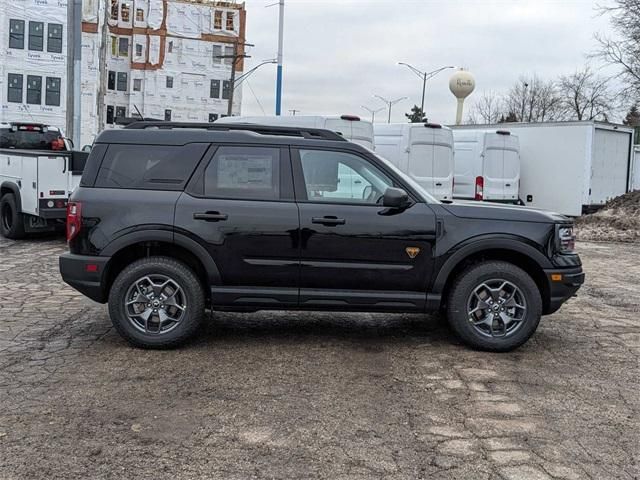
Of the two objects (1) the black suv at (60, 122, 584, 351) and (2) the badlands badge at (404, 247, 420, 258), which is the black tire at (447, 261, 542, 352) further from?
(2) the badlands badge at (404, 247, 420, 258)

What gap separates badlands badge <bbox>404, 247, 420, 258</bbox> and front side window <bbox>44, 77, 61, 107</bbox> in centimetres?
4121

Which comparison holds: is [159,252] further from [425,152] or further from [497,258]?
[425,152]

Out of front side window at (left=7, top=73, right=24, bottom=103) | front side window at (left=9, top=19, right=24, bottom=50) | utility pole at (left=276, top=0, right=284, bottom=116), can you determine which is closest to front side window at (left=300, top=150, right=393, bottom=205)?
utility pole at (left=276, top=0, right=284, bottom=116)

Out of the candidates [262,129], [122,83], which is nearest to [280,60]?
[262,129]

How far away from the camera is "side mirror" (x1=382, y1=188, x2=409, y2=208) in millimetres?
5688

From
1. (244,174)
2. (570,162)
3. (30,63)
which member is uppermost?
(30,63)

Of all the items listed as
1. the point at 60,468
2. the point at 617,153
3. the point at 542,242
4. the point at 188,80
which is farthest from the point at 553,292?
the point at 188,80

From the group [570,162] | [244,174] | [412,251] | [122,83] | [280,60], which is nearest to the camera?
[412,251]

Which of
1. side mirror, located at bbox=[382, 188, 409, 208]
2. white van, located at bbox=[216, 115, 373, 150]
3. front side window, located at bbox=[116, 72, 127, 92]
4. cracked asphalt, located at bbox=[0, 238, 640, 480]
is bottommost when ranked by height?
cracked asphalt, located at bbox=[0, 238, 640, 480]

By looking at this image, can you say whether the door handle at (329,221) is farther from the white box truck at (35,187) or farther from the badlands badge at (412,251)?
the white box truck at (35,187)

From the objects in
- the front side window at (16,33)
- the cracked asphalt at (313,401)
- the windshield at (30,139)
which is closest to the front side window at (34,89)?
the front side window at (16,33)

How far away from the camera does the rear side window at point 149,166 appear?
5.83m

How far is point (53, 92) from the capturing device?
42.1 meters

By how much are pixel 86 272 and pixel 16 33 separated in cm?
4071
